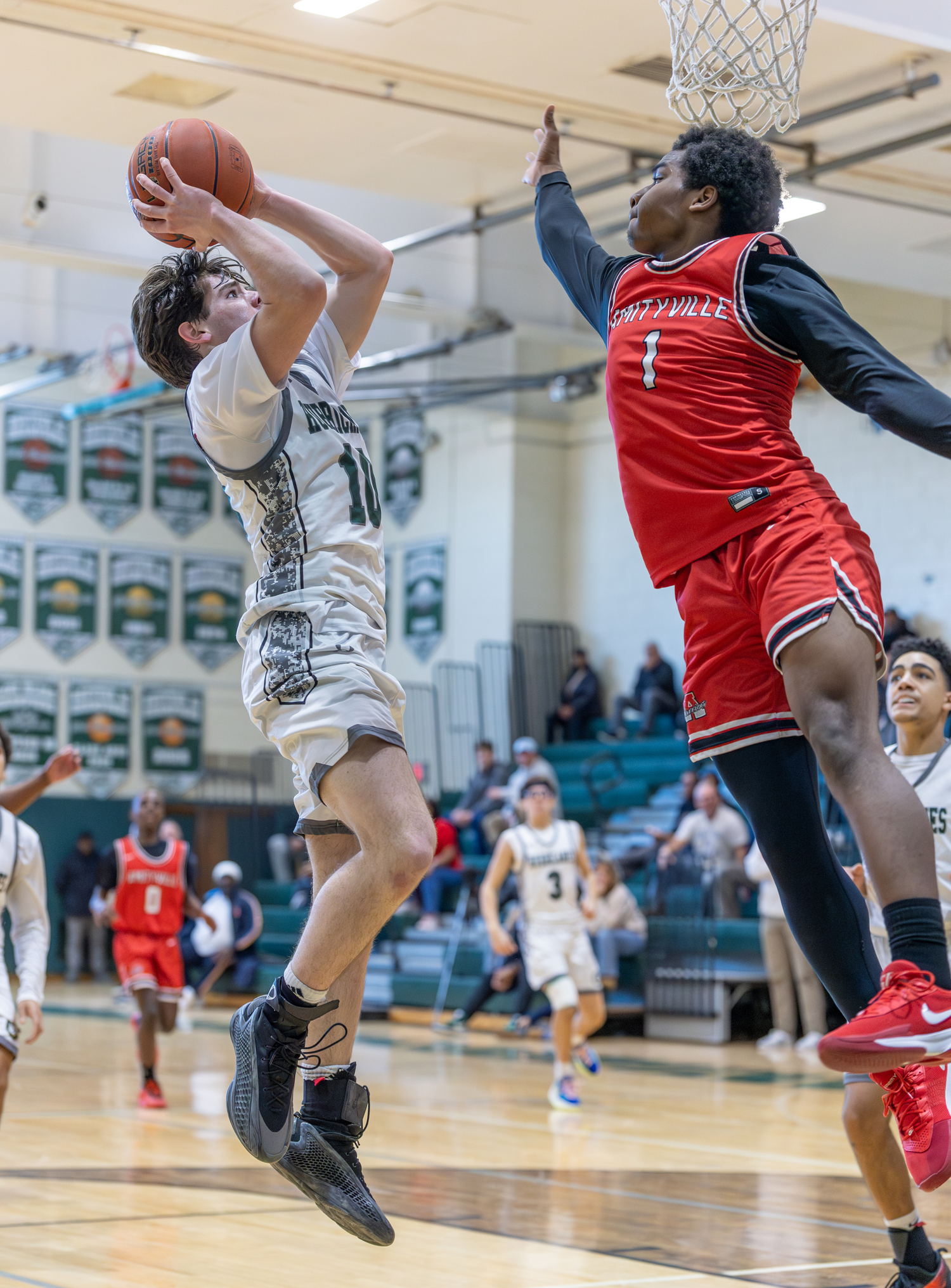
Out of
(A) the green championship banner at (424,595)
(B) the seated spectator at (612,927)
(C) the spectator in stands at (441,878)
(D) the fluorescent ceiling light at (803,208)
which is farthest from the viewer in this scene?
(A) the green championship banner at (424,595)

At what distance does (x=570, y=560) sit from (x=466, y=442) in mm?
2087

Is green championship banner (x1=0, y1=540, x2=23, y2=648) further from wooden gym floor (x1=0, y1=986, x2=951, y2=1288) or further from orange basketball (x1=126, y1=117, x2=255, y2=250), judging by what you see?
orange basketball (x1=126, y1=117, x2=255, y2=250)

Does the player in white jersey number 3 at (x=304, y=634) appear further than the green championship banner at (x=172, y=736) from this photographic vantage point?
No

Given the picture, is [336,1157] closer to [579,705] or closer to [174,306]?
[174,306]

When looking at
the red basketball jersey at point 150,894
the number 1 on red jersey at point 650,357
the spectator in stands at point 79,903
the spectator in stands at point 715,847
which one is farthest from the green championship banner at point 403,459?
the number 1 on red jersey at point 650,357

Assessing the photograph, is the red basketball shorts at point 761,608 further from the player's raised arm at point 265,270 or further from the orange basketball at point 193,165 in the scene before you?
the orange basketball at point 193,165

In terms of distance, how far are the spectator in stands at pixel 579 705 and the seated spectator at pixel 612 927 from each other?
5.58 meters

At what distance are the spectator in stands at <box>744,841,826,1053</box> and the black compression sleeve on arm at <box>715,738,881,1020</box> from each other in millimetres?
10178

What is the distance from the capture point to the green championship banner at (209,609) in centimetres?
2406

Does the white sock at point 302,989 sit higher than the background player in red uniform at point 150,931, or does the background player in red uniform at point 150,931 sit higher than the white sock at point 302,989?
the white sock at point 302,989

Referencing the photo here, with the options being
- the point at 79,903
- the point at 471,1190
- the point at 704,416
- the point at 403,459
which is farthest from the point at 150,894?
the point at 403,459

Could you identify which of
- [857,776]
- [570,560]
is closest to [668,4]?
[857,776]

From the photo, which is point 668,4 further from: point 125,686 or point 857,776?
point 125,686

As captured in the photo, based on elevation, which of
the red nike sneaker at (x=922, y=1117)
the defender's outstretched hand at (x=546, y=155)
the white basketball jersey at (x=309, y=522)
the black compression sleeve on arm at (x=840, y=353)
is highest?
the defender's outstretched hand at (x=546, y=155)
